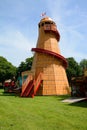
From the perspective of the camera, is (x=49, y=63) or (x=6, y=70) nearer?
(x=49, y=63)

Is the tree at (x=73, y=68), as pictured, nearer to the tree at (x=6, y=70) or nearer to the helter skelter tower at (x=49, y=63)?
the tree at (x=6, y=70)

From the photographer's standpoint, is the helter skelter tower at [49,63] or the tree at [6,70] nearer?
the helter skelter tower at [49,63]

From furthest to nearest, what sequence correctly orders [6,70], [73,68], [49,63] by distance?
[6,70]
[73,68]
[49,63]

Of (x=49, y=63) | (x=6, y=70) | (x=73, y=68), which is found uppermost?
(x=73, y=68)

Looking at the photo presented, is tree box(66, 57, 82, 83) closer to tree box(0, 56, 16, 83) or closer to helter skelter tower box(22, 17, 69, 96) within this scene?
tree box(0, 56, 16, 83)

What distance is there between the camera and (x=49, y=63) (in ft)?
92.4

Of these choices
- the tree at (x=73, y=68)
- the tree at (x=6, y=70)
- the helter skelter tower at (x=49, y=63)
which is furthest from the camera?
the tree at (x=6, y=70)

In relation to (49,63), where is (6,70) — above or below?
above

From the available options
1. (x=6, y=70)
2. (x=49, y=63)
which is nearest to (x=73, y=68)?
(x=6, y=70)

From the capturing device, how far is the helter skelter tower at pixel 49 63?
27.3m

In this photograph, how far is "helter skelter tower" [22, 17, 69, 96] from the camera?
2734 cm

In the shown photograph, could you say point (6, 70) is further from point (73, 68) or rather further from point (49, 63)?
point (49, 63)

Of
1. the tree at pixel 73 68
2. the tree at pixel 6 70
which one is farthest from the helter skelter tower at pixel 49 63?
the tree at pixel 6 70

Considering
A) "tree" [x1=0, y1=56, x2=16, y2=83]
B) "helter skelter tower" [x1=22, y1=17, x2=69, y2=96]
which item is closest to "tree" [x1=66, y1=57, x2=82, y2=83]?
"tree" [x1=0, y1=56, x2=16, y2=83]
